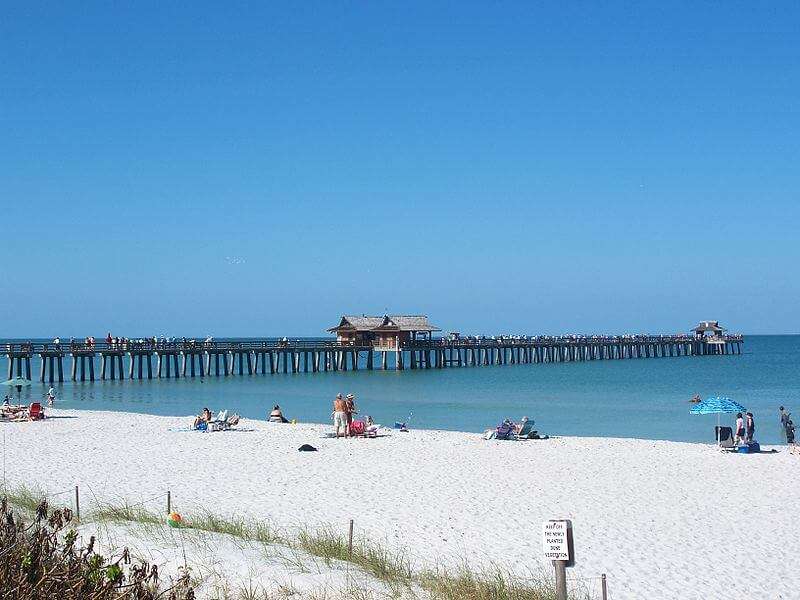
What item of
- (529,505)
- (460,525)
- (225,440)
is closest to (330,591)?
(460,525)

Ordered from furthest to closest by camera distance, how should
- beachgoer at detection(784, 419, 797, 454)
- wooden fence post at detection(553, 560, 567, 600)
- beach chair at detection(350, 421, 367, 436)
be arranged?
beach chair at detection(350, 421, 367, 436) < beachgoer at detection(784, 419, 797, 454) < wooden fence post at detection(553, 560, 567, 600)

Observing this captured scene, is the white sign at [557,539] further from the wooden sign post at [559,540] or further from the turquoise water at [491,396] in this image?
the turquoise water at [491,396]

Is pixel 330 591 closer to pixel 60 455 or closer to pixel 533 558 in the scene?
pixel 533 558

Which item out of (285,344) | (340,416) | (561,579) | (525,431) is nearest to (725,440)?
(525,431)

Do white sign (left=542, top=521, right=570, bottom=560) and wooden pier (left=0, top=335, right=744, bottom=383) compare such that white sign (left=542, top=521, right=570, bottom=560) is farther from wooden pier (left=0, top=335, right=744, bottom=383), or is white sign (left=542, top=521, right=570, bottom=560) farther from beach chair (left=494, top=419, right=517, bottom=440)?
wooden pier (left=0, top=335, right=744, bottom=383)

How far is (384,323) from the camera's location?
5891 cm

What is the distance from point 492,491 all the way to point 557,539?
831cm

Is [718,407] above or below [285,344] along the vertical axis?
below

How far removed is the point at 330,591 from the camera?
6531mm

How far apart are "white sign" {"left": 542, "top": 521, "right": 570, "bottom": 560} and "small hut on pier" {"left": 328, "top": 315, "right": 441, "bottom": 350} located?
171 feet

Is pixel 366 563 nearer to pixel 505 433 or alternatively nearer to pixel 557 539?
pixel 557 539

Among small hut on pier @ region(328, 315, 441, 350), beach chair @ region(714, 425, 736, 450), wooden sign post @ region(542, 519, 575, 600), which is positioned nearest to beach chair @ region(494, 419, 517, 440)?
beach chair @ region(714, 425, 736, 450)

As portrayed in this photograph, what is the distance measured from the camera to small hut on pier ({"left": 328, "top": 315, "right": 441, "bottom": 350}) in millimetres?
58062

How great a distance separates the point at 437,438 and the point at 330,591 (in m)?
14.5
